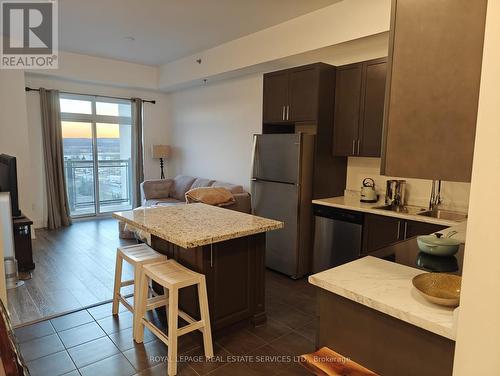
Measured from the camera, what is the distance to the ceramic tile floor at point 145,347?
7.06ft

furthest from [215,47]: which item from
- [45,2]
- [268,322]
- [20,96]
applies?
[268,322]

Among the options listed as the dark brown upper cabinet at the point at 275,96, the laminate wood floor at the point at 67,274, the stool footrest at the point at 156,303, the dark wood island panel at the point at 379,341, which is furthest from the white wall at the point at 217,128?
the dark wood island panel at the point at 379,341

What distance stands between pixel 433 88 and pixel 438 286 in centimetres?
75

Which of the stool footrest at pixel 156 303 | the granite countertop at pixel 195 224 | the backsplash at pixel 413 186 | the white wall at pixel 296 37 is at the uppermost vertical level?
the white wall at pixel 296 37

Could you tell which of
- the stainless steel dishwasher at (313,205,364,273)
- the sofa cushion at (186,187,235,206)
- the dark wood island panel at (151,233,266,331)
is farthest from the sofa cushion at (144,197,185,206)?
the dark wood island panel at (151,233,266,331)

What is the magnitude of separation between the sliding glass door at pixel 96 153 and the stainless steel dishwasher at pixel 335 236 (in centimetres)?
458

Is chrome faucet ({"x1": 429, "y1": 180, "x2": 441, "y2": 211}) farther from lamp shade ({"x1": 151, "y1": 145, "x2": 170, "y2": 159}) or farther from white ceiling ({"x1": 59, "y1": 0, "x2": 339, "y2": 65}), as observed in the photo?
lamp shade ({"x1": 151, "y1": 145, "x2": 170, "y2": 159})

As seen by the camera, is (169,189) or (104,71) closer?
(104,71)

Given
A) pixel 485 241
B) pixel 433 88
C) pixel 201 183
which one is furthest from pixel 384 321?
pixel 201 183

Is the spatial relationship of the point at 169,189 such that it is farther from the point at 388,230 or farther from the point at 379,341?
the point at 379,341

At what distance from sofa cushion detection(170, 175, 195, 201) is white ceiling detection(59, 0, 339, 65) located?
219cm

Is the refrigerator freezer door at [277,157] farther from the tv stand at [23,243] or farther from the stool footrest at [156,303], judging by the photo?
the tv stand at [23,243]

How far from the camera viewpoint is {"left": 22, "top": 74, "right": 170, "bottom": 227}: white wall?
5.55 m

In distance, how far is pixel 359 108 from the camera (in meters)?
3.42
